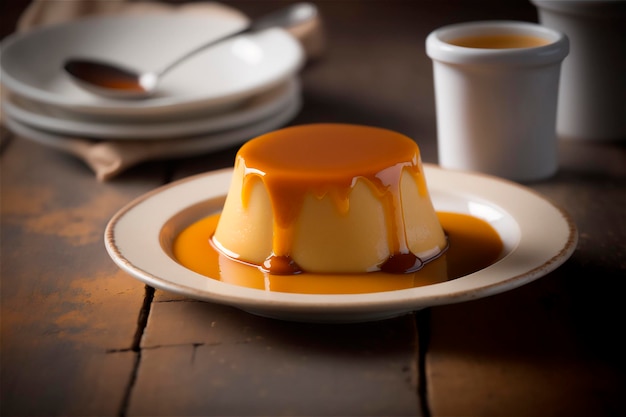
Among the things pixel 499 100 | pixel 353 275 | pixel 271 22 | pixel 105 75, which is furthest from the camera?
pixel 271 22

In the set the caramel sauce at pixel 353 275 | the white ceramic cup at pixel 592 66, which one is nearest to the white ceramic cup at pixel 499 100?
the white ceramic cup at pixel 592 66

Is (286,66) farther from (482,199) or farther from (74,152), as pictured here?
(482,199)

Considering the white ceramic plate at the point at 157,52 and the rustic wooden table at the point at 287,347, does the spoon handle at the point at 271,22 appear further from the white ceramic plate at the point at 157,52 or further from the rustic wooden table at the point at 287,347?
the rustic wooden table at the point at 287,347

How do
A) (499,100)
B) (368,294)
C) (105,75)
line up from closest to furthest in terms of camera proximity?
1. (368,294)
2. (499,100)
3. (105,75)

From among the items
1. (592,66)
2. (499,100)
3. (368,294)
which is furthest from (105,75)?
(368,294)

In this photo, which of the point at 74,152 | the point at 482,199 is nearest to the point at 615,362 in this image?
the point at 482,199

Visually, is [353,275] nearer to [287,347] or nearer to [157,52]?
[287,347]
